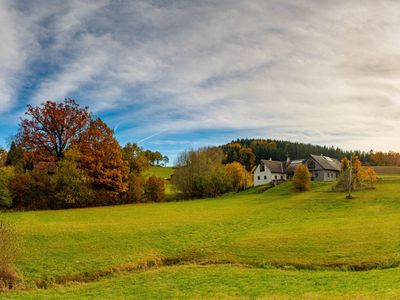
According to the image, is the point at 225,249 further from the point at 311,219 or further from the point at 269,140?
the point at 269,140

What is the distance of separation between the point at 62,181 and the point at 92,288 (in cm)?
3867

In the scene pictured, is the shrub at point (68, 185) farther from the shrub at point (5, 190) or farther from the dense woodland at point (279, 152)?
the dense woodland at point (279, 152)

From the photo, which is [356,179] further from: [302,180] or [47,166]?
[47,166]

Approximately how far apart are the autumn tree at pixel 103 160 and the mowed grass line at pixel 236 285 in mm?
38752

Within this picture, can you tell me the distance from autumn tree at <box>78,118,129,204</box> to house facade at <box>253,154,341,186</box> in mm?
36509

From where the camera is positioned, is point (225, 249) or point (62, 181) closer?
point (225, 249)

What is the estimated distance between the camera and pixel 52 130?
58062 millimetres

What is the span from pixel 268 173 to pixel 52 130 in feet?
176

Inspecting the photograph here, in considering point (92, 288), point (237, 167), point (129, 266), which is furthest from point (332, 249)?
point (237, 167)

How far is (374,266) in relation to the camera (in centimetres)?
1966

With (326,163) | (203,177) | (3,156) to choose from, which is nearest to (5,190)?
(203,177)

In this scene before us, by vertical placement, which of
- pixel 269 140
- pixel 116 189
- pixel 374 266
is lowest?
pixel 374 266

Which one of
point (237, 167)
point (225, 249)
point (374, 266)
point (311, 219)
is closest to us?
point (374, 266)

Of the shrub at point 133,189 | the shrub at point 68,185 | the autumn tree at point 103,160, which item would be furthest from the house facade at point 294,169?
the shrub at point 68,185
